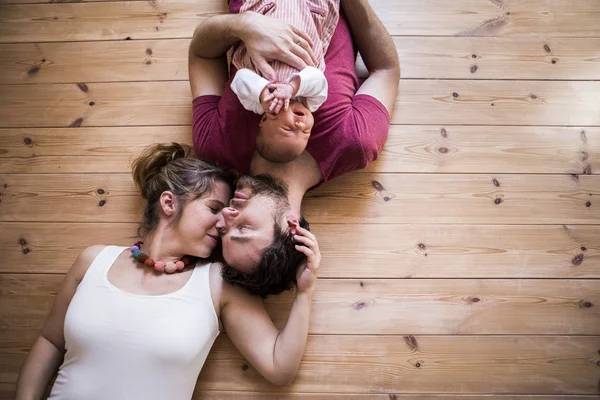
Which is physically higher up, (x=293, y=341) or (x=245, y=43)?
(x=245, y=43)

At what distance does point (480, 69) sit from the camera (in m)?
1.69

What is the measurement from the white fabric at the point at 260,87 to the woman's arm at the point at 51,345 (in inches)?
26.6

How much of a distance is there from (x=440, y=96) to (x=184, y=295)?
3.70ft

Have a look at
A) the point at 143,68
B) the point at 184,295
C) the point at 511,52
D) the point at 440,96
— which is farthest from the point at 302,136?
the point at 511,52

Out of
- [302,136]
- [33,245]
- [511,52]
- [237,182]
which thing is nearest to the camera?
[302,136]

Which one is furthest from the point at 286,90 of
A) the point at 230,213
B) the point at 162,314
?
the point at 162,314

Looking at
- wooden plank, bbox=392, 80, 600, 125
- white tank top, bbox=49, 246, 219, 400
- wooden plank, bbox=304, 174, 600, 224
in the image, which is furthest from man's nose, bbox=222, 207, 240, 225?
wooden plank, bbox=392, 80, 600, 125

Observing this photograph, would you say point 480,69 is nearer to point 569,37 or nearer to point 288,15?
point 569,37

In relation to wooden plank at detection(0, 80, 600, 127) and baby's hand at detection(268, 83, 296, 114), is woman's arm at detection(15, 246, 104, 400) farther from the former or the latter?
baby's hand at detection(268, 83, 296, 114)

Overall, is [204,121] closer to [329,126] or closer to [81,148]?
[329,126]

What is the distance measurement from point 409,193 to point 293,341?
65 cm

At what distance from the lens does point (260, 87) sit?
1.23m

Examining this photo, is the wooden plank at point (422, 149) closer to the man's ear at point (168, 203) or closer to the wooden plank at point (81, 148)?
the wooden plank at point (81, 148)

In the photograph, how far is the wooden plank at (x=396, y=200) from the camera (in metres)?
1.59
